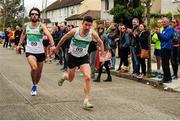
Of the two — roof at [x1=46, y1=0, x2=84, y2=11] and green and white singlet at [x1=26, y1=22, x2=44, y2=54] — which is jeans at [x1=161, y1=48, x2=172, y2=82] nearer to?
green and white singlet at [x1=26, y1=22, x2=44, y2=54]

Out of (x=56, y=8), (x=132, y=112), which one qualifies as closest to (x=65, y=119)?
(x=132, y=112)

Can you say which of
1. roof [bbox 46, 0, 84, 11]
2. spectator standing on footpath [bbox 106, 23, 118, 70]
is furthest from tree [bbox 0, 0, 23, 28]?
spectator standing on footpath [bbox 106, 23, 118, 70]

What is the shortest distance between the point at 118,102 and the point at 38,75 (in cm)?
217

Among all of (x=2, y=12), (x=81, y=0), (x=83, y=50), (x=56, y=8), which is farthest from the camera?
(x=2, y=12)

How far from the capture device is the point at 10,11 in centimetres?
10700

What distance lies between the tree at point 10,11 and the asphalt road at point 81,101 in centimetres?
8996

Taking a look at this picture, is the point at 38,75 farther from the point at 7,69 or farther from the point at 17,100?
the point at 7,69

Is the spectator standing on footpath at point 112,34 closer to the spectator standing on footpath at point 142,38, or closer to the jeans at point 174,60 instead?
the spectator standing on footpath at point 142,38

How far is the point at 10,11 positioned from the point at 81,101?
98360 mm

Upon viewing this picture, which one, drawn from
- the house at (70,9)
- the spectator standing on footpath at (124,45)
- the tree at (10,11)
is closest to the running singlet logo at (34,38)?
the spectator standing on footpath at (124,45)

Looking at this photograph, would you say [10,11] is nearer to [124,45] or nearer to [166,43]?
[124,45]

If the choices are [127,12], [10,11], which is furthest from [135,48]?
[10,11]

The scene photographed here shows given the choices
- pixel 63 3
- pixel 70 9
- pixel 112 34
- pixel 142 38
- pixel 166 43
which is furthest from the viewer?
pixel 63 3

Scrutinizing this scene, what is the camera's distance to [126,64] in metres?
17.4
